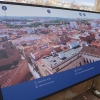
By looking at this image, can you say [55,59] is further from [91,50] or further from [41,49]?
[91,50]

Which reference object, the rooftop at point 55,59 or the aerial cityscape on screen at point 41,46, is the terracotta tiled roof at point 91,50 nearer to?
the aerial cityscape on screen at point 41,46

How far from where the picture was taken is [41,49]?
1.22 meters

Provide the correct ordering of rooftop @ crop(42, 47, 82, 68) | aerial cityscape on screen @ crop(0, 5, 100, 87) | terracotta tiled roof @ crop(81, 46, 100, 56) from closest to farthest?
aerial cityscape on screen @ crop(0, 5, 100, 87) → rooftop @ crop(42, 47, 82, 68) → terracotta tiled roof @ crop(81, 46, 100, 56)

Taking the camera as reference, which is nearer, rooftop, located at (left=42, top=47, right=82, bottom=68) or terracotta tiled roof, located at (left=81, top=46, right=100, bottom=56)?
rooftop, located at (left=42, top=47, right=82, bottom=68)

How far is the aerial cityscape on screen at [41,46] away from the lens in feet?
3.42

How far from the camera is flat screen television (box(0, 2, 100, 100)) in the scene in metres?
1.04

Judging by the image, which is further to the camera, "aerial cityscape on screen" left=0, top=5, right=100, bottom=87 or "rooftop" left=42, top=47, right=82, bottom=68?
"rooftop" left=42, top=47, right=82, bottom=68

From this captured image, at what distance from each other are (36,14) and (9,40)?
0.35 metres

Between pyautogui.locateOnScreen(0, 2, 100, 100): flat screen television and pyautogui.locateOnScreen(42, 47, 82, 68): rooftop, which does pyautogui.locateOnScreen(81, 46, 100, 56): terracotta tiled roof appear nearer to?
pyautogui.locateOnScreen(0, 2, 100, 100): flat screen television

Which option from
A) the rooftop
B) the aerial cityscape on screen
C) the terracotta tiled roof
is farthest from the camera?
the terracotta tiled roof

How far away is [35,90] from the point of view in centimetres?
116

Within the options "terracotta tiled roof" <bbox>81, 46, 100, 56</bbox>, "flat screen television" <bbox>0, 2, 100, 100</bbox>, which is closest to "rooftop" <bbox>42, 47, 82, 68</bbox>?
"flat screen television" <bbox>0, 2, 100, 100</bbox>

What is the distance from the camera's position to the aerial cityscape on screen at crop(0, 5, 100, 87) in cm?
104

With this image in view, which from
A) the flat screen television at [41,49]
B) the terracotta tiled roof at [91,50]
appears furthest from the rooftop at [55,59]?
the terracotta tiled roof at [91,50]
